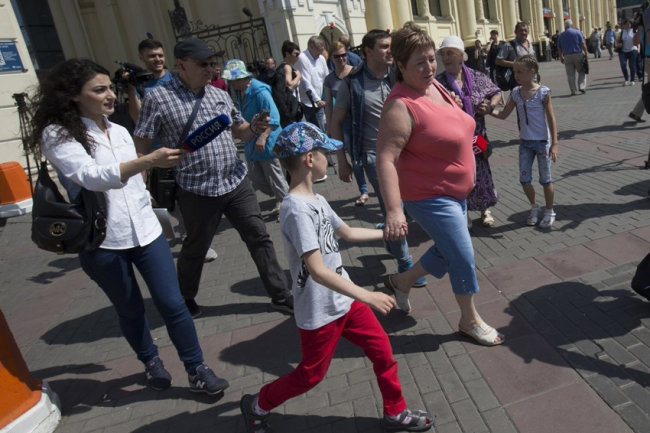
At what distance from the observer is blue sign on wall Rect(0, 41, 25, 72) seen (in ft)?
26.5

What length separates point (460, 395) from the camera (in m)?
2.52

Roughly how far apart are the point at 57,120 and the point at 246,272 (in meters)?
2.60

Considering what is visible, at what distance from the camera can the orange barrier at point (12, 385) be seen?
2496 mm

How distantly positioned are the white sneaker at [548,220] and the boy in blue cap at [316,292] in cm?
278

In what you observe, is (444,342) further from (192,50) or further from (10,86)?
(10,86)

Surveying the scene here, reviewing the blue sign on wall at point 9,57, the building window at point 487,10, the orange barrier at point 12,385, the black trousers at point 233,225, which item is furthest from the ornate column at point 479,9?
the orange barrier at point 12,385

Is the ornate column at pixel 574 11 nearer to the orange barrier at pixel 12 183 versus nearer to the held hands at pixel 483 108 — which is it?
the held hands at pixel 483 108

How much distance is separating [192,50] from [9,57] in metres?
6.99

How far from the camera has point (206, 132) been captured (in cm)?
231

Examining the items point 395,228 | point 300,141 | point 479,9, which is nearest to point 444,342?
point 395,228

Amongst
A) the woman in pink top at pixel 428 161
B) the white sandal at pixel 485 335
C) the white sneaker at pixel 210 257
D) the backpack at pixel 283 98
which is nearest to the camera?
the woman in pink top at pixel 428 161

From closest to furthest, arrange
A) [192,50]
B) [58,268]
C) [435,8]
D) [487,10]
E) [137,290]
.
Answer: [137,290] < [192,50] < [58,268] < [435,8] < [487,10]

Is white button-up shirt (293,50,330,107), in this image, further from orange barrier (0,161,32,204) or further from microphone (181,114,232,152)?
microphone (181,114,232,152)

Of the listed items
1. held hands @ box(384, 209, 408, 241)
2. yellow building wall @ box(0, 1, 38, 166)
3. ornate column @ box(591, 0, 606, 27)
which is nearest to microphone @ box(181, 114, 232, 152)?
held hands @ box(384, 209, 408, 241)
